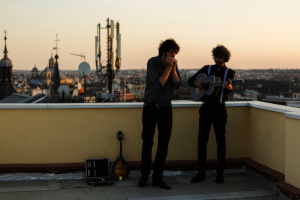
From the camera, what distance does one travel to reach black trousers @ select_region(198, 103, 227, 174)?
4246 millimetres

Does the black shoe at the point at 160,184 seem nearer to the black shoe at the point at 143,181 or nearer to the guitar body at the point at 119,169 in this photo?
the black shoe at the point at 143,181

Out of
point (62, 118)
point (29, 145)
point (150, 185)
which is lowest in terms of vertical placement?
point (150, 185)

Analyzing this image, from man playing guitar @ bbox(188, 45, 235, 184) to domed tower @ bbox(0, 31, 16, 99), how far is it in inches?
3129

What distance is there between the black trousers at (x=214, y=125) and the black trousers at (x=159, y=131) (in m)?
0.40

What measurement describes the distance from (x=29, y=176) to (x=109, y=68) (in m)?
20.5

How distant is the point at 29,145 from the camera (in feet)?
14.9

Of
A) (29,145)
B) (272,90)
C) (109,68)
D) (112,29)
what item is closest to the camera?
(29,145)

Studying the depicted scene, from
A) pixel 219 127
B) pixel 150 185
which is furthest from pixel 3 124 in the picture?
pixel 219 127

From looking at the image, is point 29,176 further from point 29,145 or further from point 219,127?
point 219,127

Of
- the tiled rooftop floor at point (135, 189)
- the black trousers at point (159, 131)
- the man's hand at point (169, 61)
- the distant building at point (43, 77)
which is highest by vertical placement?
the distant building at point (43, 77)

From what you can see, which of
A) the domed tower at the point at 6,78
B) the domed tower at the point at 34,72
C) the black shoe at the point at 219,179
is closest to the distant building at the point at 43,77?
the domed tower at the point at 34,72

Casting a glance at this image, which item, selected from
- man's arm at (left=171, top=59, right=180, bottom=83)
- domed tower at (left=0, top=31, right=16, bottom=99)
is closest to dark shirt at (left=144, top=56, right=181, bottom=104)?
man's arm at (left=171, top=59, right=180, bottom=83)

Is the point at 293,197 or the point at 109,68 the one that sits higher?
the point at 109,68

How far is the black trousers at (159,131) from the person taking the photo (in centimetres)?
410
